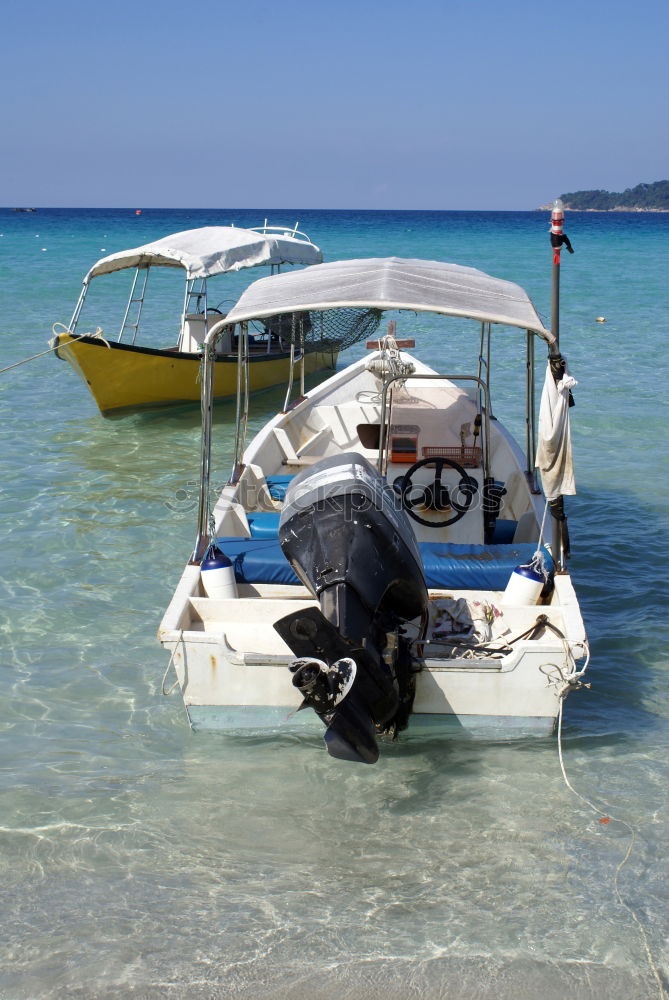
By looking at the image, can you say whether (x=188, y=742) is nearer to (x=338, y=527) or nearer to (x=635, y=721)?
(x=338, y=527)

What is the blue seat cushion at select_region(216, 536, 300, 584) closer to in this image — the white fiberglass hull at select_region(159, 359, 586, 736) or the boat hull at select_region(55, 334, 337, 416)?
the white fiberglass hull at select_region(159, 359, 586, 736)

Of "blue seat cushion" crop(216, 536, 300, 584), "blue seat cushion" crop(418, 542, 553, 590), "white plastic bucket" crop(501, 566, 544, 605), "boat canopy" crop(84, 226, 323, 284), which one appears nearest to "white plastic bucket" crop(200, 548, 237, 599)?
"blue seat cushion" crop(216, 536, 300, 584)

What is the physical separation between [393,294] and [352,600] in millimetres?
2001

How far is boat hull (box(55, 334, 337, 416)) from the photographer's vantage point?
12.6 metres

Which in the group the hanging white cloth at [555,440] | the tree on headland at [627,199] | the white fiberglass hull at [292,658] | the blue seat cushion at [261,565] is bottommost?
the white fiberglass hull at [292,658]

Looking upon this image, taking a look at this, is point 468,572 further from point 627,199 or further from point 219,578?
point 627,199

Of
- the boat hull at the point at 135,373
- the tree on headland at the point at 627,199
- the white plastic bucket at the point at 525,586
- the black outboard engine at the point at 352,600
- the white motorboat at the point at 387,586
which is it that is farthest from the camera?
the tree on headland at the point at 627,199

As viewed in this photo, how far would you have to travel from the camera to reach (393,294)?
5785 mm

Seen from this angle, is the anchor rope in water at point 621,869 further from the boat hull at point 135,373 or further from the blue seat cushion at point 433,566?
the boat hull at point 135,373

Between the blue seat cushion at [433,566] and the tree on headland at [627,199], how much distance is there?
159340 millimetres

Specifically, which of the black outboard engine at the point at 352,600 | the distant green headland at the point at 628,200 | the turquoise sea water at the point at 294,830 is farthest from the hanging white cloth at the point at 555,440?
the distant green headland at the point at 628,200

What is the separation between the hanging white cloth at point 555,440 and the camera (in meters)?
5.67

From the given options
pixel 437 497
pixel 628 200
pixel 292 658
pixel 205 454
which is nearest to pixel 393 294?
pixel 205 454

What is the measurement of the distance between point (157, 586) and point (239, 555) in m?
1.92
